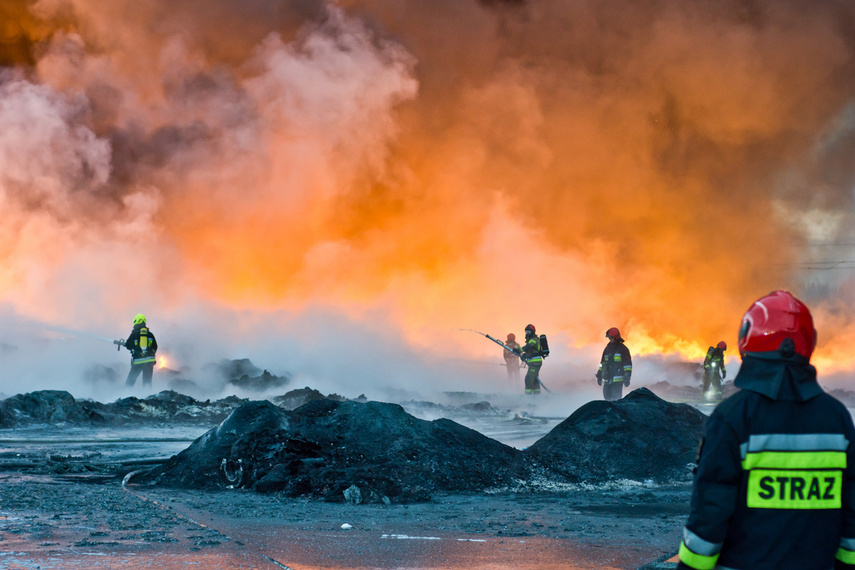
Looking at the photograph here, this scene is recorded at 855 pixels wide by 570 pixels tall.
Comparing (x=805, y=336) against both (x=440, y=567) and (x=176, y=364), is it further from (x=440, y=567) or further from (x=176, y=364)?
(x=176, y=364)

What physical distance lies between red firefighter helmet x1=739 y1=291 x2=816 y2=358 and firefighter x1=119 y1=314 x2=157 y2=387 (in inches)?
628

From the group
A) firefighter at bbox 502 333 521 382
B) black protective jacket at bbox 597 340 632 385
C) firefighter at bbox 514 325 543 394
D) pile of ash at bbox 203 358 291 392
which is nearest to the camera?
black protective jacket at bbox 597 340 632 385

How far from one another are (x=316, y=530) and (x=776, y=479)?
3.99 metres

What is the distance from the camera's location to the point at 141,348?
17.5 meters

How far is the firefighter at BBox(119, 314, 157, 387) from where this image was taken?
1717cm

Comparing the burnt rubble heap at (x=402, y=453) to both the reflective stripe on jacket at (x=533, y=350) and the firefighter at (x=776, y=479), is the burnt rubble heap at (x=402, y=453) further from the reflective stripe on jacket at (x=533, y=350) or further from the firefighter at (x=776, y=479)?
the reflective stripe on jacket at (x=533, y=350)

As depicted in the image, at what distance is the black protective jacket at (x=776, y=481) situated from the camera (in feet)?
6.95

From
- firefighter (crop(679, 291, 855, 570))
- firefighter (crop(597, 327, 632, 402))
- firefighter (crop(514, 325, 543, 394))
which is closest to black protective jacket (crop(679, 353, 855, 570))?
firefighter (crop(679, 291, 855, 570))

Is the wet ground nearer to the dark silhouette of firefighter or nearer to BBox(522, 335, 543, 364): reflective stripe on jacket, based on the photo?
the dark silhouette of firefighter

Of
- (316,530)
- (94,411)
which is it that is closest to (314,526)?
(316,530)

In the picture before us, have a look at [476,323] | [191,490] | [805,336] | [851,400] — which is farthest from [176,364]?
[805,336]

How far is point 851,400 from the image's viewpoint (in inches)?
1078

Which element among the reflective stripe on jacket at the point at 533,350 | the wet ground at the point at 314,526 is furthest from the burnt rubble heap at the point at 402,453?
the reflective stripe on jacket at the point at 533,350

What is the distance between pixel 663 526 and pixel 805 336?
4.09 m
